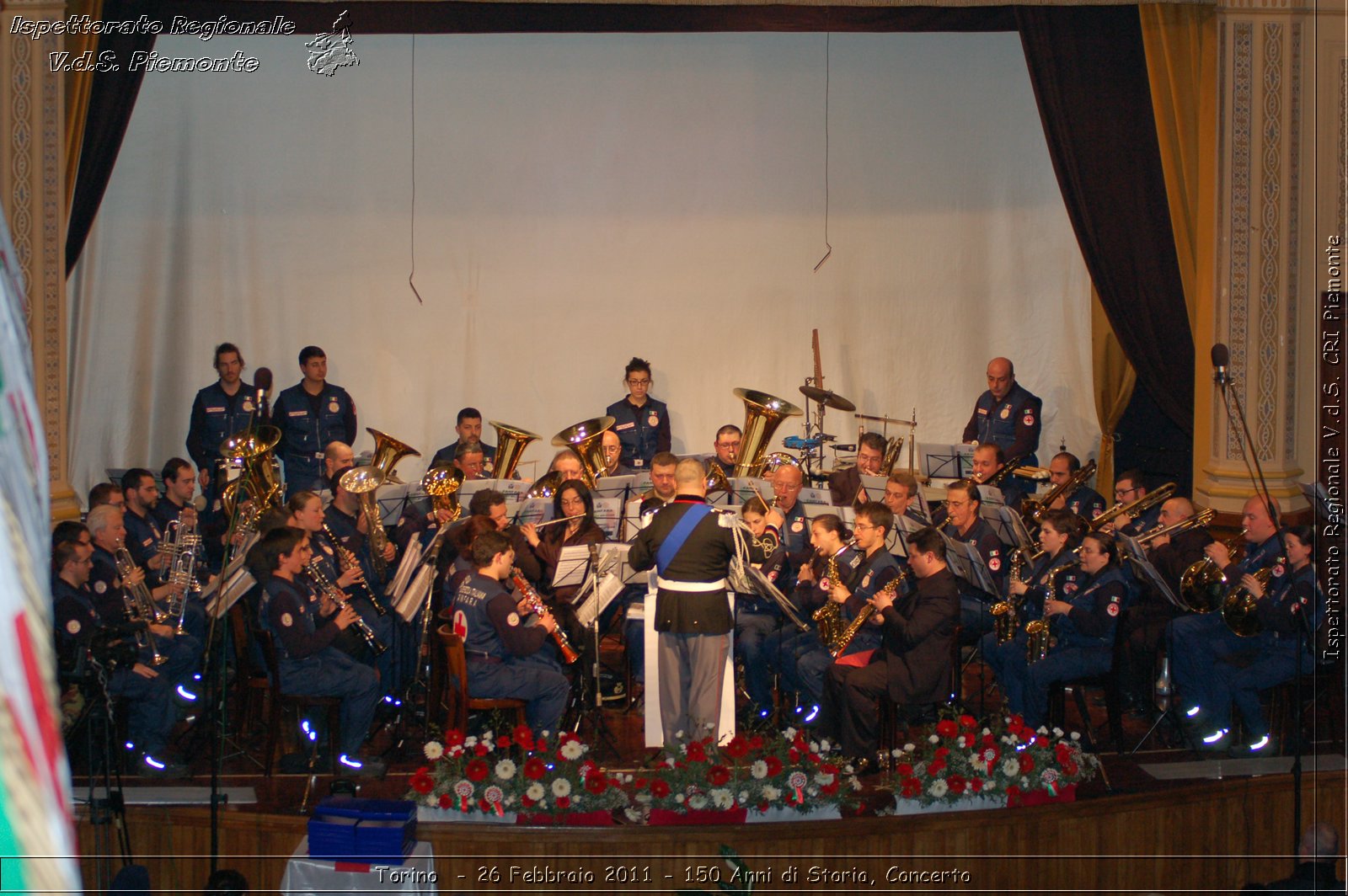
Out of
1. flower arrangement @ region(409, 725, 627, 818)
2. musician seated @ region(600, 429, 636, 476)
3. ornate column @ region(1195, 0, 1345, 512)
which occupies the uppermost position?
ornate column @ region(1195, 0, 1345, 512)

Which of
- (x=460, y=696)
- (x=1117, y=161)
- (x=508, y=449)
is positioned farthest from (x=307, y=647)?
(x=1117, y=161)

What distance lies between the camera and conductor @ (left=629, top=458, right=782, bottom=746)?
669 cm

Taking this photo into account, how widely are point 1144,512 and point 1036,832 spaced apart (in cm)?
303

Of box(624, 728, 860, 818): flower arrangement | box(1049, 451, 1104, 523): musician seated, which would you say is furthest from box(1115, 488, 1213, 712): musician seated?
box(624, 728, 860, 818): flower arrangement

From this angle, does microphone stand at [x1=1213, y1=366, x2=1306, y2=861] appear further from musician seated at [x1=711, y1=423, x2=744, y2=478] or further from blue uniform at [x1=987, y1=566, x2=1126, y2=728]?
musician seated at [x1=711, y1=423, x2=744, y2=478]

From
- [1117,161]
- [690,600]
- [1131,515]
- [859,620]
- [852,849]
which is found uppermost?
[1117,161]

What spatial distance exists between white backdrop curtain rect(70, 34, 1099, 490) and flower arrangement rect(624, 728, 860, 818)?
A: 225 inches

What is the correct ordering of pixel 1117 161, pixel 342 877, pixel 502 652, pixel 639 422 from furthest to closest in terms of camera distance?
pixel 639 422, pixel 1117 161, pixel 502 652, pixel 342 877

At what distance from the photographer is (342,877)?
5.45m

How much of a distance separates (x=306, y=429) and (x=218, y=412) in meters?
0.69

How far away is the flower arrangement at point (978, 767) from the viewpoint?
612 centimetres

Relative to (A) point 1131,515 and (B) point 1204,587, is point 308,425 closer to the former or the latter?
(A) point 1131,515

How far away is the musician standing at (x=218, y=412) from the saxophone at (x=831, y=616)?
5.17m

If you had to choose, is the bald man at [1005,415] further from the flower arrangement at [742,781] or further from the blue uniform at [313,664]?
the blue uniform at [313,664]
